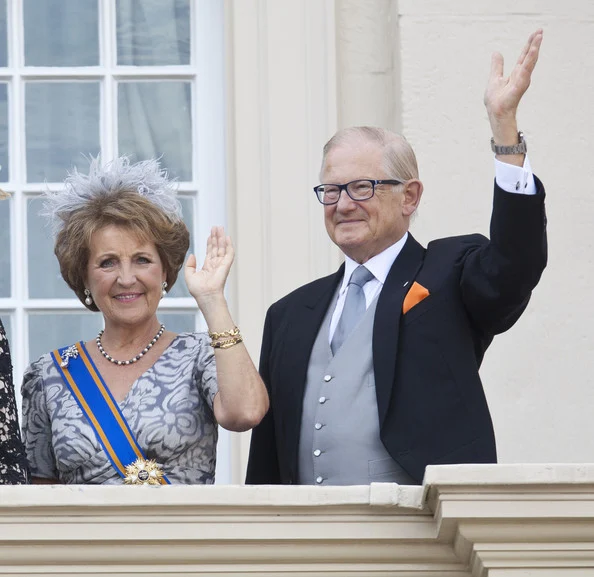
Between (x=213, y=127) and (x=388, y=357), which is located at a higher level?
(x=213, y=127)

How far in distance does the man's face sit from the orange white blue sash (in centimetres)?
67

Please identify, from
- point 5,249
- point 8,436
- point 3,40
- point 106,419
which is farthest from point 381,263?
point 3,40

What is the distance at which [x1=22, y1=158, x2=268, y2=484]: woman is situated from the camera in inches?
157

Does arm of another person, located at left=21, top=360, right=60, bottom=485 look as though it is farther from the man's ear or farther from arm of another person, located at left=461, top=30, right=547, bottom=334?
arm of another person, located at left=461, top=30, right=547, bottom=334

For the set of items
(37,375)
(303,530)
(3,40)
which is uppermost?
(3,40)

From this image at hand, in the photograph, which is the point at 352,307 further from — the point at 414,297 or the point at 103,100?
the point at 103,100

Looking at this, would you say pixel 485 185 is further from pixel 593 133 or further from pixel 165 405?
pixel 165 405

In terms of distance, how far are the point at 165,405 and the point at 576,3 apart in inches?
91.0

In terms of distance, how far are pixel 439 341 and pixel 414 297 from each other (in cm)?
14

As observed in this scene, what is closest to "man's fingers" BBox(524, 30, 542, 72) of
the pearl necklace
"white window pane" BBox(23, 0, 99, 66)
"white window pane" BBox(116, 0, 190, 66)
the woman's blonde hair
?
the woman's blonde hair

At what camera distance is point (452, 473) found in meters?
3.26

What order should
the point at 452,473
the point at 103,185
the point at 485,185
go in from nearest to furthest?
the point at 452,473 → the point at 103,185 → the point at 485,185

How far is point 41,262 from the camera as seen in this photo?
5.63m

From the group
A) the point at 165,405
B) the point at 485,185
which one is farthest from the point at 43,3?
the point at 165,405
